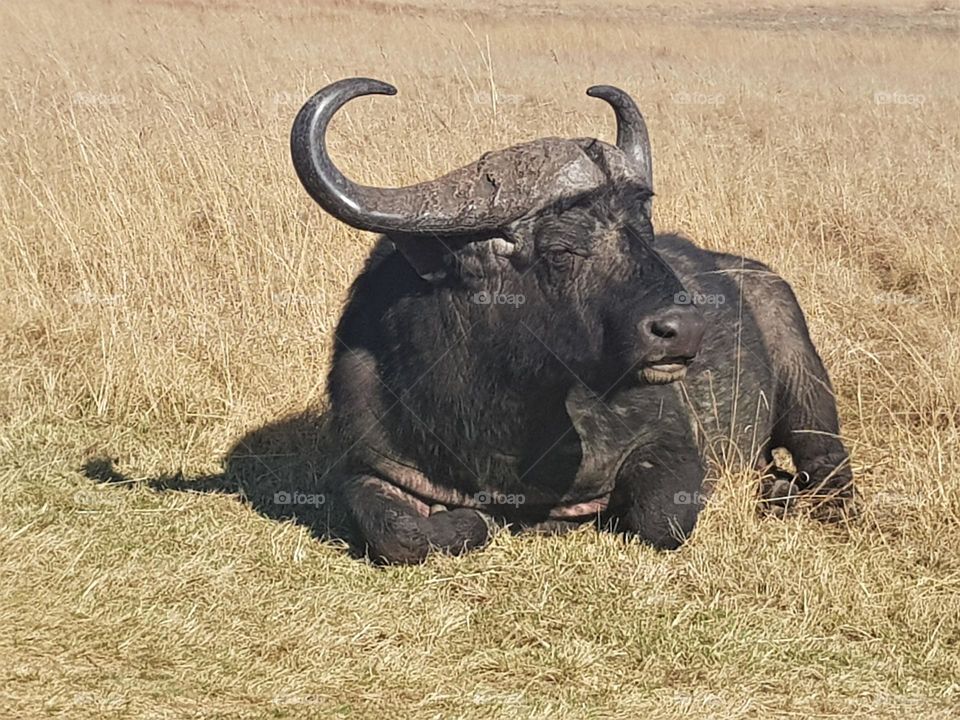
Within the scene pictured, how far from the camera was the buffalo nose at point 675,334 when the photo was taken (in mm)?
4449

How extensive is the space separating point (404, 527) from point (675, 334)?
1431 mm

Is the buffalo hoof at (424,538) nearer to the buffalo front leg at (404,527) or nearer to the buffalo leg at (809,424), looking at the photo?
the buffalo front leg at (404,527)

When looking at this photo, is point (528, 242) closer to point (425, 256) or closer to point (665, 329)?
point (425, 256)

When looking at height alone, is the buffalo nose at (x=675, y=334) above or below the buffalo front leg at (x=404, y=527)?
above

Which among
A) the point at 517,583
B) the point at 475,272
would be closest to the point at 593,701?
the point at 517,583

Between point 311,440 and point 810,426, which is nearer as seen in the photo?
point 810,426

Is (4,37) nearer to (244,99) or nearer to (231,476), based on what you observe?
(244,99)

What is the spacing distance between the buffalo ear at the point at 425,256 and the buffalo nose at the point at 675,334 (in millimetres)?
1084

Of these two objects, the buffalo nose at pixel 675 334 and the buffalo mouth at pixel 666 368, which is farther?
the buffalo mouth at pixel 666 368

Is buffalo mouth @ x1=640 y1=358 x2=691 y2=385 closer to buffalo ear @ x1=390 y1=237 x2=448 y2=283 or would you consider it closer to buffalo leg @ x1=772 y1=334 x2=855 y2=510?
buffalo ear @ x1=390 y1=237 x2=448 y2=283

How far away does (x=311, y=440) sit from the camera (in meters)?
6.60

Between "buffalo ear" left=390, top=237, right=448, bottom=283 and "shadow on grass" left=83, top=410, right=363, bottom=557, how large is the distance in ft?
3.71

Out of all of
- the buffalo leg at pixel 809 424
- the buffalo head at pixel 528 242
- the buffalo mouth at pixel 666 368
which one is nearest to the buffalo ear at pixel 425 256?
the buffalo head at pixel 528 242

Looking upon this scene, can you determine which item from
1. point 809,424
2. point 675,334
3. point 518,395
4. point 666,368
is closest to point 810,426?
point 809,424
